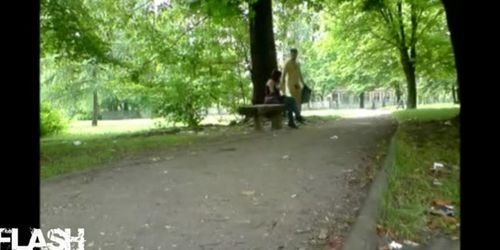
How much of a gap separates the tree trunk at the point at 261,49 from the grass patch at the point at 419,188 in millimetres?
7139

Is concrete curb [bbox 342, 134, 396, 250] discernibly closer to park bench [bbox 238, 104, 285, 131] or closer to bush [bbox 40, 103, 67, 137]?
park bench [bbox 238, 104, 285, 131]

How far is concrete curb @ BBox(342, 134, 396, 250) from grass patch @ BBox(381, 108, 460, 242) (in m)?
0.09

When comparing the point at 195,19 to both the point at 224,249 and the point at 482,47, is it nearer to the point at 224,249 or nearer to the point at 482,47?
the point at 224,249

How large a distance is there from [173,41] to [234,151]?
14481mm

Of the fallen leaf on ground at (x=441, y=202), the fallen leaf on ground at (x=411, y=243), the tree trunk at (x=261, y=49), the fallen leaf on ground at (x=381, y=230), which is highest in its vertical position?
the tree trunk at (x=261, y=49)

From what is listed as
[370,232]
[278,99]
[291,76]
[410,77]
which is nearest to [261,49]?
[291,76]

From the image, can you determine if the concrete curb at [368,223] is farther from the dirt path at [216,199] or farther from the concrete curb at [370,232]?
the dirt path at [216,199]

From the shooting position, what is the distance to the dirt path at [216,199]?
16.2 feet

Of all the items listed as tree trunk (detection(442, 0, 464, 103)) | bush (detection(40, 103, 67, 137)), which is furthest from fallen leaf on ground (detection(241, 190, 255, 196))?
bush (detection(40, 103, 67, 137))

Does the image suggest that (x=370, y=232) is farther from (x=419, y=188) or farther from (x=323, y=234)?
(x=419, y=188)

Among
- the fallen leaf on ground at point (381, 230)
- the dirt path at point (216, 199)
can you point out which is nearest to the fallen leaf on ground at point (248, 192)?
the dirt path at point (216, 199)

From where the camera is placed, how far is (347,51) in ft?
138

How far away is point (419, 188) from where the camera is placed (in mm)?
6961

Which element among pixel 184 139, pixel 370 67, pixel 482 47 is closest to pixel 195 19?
pixel 184 139
